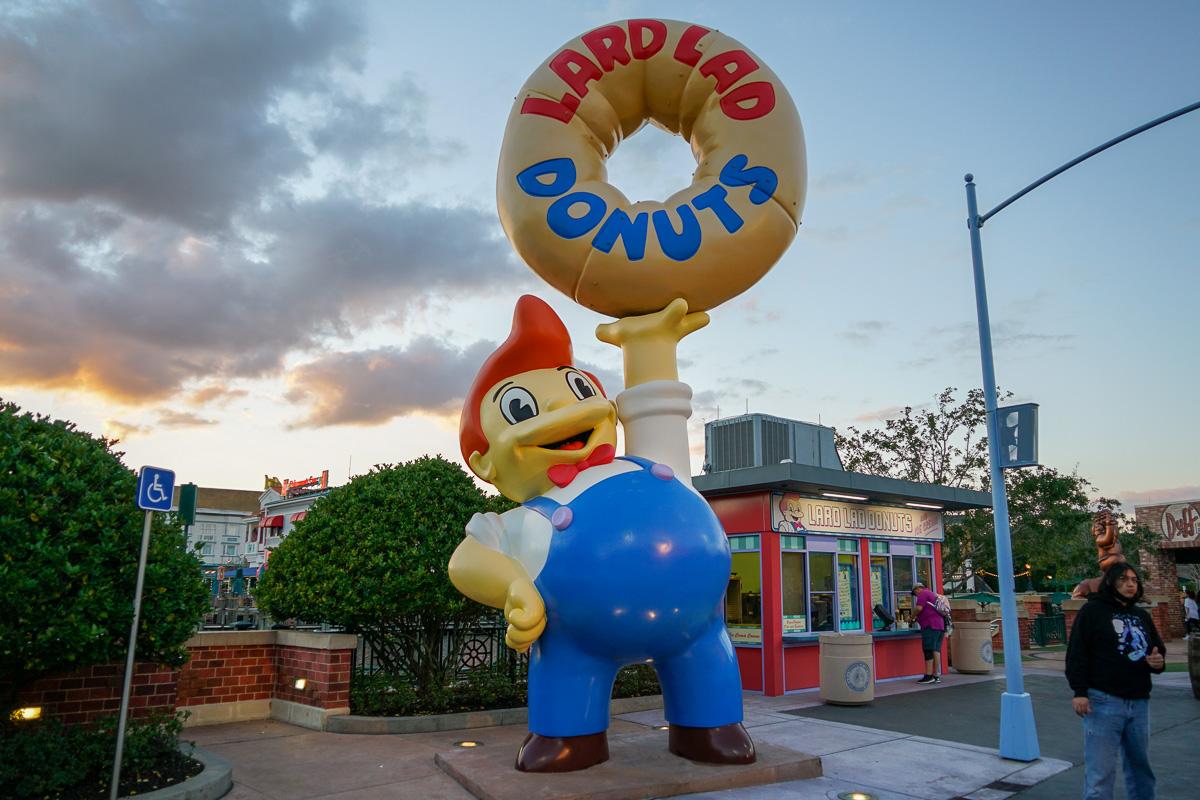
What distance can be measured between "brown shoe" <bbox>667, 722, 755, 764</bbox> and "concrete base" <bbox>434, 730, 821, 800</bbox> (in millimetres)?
55

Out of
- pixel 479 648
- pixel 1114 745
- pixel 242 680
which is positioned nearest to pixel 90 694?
pixel 242 680

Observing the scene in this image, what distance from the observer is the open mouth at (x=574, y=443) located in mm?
5922

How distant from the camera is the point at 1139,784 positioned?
4.82m

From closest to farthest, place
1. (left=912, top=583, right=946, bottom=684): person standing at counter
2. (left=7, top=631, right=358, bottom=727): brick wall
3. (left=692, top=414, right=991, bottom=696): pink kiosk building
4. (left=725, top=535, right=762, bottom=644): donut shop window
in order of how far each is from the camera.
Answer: (left=7, top=631, right=358, bottom=727): brick wall < (left=692, top=414, right=991, bottom=696): pink kiosk building < (left=725, top=535, right=762, bottom=644): donut shop window < (left=912, top=583, right=946, bottom=684): person standing at counter

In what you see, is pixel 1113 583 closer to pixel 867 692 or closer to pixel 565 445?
pixel 565 445

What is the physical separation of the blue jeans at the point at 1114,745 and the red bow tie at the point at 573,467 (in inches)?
138

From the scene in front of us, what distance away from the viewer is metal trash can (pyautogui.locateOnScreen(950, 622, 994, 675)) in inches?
551

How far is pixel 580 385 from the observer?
6285 millimetres

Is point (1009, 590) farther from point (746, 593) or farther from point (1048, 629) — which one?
point (1048, 629)

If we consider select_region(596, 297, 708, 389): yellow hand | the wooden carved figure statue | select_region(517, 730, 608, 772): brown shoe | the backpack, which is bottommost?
select_region(517, 730, 608, 772): brown shoe

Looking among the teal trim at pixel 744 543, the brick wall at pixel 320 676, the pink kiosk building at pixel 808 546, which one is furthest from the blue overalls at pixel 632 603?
the teal trim at pixel 744 543

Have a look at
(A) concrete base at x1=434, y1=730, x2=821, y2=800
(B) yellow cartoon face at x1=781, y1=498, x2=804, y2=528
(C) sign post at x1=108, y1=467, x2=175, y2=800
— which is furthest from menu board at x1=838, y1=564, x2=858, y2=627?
(C) sign post at x1=108, y1=467, x2=175, y2=800

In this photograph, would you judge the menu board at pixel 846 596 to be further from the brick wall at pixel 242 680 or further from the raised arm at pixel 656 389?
the brick wall at pixel 242 680

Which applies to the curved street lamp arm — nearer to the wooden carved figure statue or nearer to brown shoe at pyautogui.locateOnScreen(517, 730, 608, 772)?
the wooden carved figure statue
